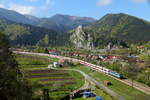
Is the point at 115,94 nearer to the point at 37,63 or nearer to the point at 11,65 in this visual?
the point at 11,65

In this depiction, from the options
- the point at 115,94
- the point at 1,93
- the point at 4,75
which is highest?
the point at 4,75

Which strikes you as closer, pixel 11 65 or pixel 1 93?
pixel 1 93

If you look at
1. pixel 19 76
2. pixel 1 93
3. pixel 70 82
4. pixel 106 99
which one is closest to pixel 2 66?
pixel 1 93

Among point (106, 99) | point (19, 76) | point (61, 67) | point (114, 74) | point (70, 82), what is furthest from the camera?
point (61, 67)

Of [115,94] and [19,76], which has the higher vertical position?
[19,76]

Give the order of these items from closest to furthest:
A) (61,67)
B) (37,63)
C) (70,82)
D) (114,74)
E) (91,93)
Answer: (91,93) → (70,82) → (114,74) → (61,67) → (37,63)

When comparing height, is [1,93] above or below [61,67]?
above

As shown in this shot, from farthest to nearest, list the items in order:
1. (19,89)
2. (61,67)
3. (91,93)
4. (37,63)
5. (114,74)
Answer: (37,63)
(61,67)
(114,74)
(91,93)
(19,89)

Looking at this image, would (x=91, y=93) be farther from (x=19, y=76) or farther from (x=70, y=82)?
(x=19, y=76)

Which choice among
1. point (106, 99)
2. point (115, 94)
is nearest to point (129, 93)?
point (115, 94)
